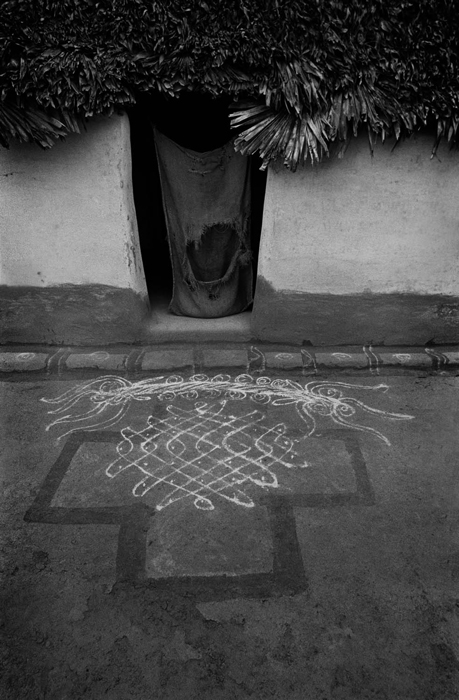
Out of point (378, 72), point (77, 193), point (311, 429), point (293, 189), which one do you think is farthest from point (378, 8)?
point (311, 429)

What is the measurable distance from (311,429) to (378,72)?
8.74ft

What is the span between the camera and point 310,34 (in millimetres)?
3650

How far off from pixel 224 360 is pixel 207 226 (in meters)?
1.34

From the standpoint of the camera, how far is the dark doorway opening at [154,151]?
4925mm

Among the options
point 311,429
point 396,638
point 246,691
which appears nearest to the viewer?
point 246,691

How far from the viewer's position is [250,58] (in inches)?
144

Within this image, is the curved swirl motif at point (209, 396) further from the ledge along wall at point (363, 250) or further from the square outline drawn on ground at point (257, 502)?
the ledge along wall at point (363, 250)

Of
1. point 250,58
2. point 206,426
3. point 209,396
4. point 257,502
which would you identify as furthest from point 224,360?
point 250,58

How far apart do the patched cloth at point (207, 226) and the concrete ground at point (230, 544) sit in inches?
55.6

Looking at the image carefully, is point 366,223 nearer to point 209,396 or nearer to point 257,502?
point 209,396

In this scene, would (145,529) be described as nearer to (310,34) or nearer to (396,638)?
(396,638)

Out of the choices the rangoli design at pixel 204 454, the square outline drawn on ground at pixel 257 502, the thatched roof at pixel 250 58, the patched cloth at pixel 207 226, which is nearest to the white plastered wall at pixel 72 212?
the thatched roof at pixel 250 58

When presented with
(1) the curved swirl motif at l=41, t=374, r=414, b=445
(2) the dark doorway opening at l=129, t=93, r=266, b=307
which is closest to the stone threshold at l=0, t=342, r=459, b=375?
(1) the curved swirl motif at l=41, t=374, r=414, b=445

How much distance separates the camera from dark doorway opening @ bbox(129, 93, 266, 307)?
4925 millimetres
